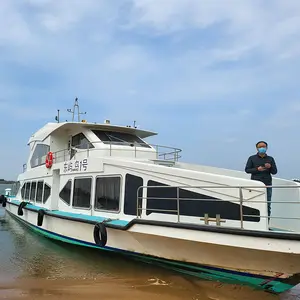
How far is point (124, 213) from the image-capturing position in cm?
791

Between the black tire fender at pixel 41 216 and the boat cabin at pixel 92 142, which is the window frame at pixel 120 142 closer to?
the boat cabin at pixel 92 142

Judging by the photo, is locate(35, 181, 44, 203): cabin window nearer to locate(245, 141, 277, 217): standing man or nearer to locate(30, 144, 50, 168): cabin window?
locate(30, 144, 50, 168): cabin window

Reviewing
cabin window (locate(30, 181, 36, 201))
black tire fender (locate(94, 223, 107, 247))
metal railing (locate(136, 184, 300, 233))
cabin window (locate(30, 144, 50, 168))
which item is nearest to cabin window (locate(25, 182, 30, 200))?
cabin window (locate(30, 181, 36, 201))

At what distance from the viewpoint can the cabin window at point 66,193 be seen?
9867 mm

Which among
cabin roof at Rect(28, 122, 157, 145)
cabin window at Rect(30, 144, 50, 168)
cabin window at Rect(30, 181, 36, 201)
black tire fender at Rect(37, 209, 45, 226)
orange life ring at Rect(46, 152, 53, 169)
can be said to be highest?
cabin roof at Rect(28, 122, 157, 145)

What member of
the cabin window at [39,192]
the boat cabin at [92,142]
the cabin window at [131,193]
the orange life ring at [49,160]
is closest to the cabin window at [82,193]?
the boat cabin at [92,142]

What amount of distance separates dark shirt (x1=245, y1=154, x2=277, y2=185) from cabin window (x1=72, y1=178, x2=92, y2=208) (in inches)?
160

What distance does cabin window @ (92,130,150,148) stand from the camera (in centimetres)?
1006

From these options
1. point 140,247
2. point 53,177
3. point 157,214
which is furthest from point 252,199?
point 53,177

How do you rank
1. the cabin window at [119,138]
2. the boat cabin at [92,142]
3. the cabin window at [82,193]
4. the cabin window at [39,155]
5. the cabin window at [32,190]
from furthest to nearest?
the cabin window at [32,190], the cabin window at [39,155], the cabin window at [119,138], the boat cabin at [92,142], the cabin window at [82,193]

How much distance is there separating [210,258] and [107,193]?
3.09 meters

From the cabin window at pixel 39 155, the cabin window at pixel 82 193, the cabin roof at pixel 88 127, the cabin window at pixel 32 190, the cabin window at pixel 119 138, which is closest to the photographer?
the cabin window at pixel 82 193

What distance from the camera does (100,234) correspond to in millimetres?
7676

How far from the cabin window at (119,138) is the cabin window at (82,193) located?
4.17 ft
